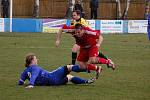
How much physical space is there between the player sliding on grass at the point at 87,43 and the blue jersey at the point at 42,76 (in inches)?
20.3

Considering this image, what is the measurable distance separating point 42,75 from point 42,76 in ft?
0.11

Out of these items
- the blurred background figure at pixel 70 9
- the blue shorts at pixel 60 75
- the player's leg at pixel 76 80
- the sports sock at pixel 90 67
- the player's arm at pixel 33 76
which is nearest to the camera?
the player's arm at pixel 33 76

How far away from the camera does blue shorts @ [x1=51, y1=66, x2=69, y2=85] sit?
42.8ft

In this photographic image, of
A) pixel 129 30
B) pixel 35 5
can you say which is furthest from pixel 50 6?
pixel 129 30

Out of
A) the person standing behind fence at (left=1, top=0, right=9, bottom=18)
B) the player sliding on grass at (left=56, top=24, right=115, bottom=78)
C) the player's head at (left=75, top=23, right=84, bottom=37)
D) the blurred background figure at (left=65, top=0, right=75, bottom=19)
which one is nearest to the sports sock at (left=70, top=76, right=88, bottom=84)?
the player sliding on grass at (left=56, top=24, right=115, bottom=78)

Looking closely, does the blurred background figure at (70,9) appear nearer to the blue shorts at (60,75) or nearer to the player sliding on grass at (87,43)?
the player sliding on grass at (87,43)

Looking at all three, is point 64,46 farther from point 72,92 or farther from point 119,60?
point 72,92

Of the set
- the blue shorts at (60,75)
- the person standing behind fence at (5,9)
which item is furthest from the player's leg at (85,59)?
the person standing behind fence at (5,9)

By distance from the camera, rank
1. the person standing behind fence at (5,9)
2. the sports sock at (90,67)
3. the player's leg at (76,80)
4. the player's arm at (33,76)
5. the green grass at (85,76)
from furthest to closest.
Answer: the person standing behind fence at (5,9)
the sports sock at (90,67)
the player's leg at (76,80)
the player's arm at (33,76)
the green grass at (85,76)

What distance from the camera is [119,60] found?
20375 millimetres

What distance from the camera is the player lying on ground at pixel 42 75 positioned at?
41.8 ft

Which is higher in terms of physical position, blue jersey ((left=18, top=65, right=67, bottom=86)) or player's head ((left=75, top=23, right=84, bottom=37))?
player's head ((left=75, top=23, right=84, bottom=37))

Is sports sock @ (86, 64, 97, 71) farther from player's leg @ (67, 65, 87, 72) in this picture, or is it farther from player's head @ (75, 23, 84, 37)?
player's head @ (75, 23, 84, 37)

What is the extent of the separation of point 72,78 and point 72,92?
1262 mm
